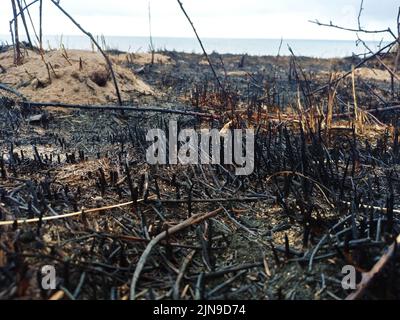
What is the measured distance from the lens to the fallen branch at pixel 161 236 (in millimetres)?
1740

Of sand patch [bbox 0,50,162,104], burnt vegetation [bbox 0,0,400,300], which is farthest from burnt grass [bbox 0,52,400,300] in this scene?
sand patch [bbox 0,50,162,104]

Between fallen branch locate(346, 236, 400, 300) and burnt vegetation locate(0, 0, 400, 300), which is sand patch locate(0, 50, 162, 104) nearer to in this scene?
burnt vegetation locate(0, 0, 400, 300)

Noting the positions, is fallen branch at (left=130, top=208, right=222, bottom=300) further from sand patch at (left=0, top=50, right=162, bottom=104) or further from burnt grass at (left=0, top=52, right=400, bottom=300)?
sand patch at (left=0, top=50, right=162, bottom=104)

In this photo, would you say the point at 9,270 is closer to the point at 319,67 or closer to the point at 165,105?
the point at 165,105

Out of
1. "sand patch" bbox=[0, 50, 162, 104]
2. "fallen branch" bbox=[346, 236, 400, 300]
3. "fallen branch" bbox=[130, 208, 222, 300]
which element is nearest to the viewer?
"fallen branch" bbox=[346, 236, 400, 300]

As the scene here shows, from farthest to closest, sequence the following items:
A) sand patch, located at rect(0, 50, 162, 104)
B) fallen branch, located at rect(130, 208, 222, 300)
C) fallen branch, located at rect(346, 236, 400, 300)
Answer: sand patch, located at rect(0, 50, 162, 104), fallen branch, located at rect(130, 208, 222, 300), fallen branch, located at rect(346, 236, 400, 300)

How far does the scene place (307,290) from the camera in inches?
70.6

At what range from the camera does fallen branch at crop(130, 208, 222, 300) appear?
1740 millimetres

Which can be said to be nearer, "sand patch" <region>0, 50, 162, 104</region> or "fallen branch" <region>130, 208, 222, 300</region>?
"fallen branch" <region>130, 208, 222, 300</region>

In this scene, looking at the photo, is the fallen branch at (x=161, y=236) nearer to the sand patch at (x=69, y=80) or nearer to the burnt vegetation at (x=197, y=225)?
the burnt vegetation at (x=197, y=225)

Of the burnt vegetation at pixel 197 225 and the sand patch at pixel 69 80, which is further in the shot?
the sand patch at pixel 69 80

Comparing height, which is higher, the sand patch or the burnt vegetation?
the sand patch

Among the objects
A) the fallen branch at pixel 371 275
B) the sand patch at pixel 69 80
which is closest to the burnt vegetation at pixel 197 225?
the fallen branch at pixel 371 275

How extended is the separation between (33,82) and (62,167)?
3.01 m
